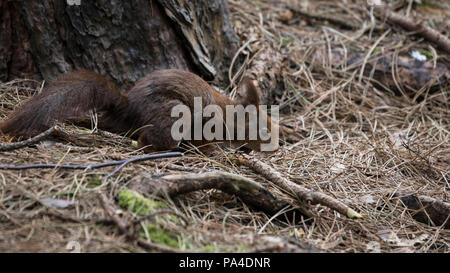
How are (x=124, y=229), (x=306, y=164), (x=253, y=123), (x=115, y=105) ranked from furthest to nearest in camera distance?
1. (x=253, y=123)
2. (x=306, y=164)
3. (x=115, y=105)
4. (x=124, y=229)

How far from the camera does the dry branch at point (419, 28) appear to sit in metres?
4.91

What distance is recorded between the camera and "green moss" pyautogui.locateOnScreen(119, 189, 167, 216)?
6.56 ft

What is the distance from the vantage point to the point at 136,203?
6.64ft

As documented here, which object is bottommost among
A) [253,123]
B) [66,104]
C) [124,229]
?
[253,123]

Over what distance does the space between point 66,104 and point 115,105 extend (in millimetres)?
364

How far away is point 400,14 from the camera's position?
5414mm

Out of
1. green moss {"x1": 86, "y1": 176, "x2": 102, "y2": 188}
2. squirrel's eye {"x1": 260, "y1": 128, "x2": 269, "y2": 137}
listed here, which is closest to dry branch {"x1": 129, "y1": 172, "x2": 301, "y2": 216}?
green moss {"x1": 86, "y1": 176, "x2": 102, "y2": 188}

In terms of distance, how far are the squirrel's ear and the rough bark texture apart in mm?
376

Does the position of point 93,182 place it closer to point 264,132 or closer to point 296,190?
point 296,190

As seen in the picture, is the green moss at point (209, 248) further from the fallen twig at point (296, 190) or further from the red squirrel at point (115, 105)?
the red squirrel at point (115, 105)

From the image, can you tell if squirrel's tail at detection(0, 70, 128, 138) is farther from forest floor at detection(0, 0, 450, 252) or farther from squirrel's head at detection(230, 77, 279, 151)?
squirrel's head at detection(230, 77, 279, 151)

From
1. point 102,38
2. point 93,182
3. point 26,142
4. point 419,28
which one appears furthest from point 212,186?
point 419,28

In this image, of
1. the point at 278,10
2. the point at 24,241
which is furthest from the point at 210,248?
the point at 278,10

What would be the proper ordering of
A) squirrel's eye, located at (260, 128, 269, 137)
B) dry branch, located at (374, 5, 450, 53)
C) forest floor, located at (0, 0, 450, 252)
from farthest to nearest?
dry branch, located at (374, 5, 450, 53)
squirrel's eye, located at (260, 128, 269, 137)
forest floor, located at (0, 0, 450, 252)
